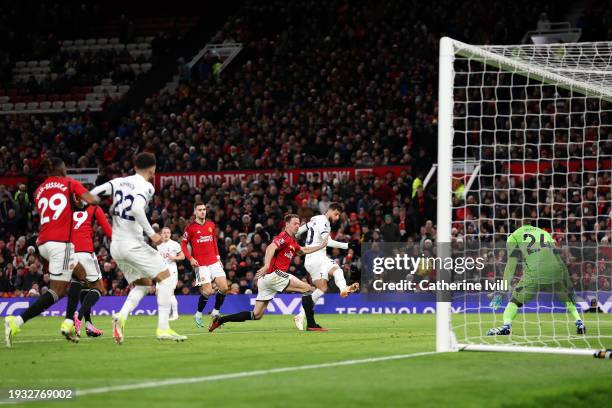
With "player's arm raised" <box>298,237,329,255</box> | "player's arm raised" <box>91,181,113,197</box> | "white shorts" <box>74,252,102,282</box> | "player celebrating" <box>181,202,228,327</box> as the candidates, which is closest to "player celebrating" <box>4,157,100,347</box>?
"player's arm raised" <box>91,181,113,197</box>

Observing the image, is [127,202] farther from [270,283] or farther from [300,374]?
[300,374]

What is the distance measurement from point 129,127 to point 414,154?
11.9 m

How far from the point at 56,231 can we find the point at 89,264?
6.65 ft

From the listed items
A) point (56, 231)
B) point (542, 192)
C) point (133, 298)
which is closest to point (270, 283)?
point (133, 298)

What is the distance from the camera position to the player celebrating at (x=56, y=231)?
45.6 feet

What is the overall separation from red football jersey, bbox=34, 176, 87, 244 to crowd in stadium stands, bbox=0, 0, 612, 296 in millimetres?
10885

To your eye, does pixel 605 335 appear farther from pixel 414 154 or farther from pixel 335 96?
pixel 335 96

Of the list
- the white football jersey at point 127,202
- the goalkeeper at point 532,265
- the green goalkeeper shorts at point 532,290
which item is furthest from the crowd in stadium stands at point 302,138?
the white football jersey at point 127,202

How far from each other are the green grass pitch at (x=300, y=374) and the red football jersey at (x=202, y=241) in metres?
5.25

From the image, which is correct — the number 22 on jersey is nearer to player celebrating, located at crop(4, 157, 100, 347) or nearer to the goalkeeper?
player celebrating, located at crop(4, 157, 100, 347)

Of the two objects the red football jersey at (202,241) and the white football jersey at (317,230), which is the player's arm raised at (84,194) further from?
the red football jersey at (202,241)

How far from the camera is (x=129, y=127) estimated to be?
36.5m

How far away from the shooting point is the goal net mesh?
48.3 ft

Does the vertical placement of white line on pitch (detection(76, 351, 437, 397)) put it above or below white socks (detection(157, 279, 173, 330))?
below
